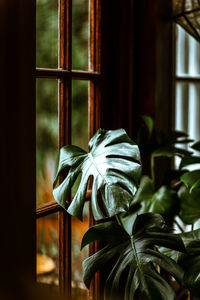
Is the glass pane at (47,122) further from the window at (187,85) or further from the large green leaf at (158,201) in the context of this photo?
the large green leaf at (158,201)

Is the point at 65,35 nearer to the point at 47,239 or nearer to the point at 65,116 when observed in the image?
the point at 65,116

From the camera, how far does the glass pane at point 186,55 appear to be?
2080 mm

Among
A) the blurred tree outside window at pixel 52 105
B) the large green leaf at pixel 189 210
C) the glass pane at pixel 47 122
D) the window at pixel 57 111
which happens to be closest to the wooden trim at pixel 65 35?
the window at pixel 57 111

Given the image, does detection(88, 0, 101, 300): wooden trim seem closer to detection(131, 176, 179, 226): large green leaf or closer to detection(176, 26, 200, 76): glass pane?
detection(131, 176, 179, 226): large green leaf

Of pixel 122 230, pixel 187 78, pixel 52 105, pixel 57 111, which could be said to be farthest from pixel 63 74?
pixel 52 105

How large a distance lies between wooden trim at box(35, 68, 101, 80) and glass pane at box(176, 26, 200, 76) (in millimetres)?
720

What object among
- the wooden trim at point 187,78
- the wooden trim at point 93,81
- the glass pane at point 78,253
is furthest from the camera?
the wooden trim at point 187,78

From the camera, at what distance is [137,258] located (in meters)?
1.06

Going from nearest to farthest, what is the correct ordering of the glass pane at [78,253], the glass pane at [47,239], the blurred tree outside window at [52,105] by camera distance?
the glass pane at [78,253]
the glass pane at [47,239]
the blurred tree outside window at [52,105]

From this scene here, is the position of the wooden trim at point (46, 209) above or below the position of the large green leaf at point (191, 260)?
above

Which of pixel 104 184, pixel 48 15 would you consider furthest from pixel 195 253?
pixel 48 15

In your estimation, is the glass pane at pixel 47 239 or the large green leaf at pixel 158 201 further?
the glass pane at pixel 47 239

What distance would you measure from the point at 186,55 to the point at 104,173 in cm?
124
